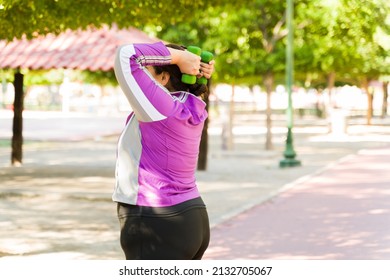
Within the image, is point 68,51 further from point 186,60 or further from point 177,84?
point 186,60

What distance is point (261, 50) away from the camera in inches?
1072

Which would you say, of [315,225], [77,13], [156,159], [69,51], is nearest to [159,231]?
[156,159]

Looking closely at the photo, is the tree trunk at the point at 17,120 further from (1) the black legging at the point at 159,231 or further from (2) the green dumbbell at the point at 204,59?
(1) the black legging at the point at 159,231

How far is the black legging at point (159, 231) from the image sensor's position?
3670mm

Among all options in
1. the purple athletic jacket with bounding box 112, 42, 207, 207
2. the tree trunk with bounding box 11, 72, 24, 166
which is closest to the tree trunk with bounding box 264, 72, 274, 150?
the tree trunk with bounding box 11, 72, 24, 166

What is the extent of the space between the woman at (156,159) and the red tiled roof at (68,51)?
38.9 ft

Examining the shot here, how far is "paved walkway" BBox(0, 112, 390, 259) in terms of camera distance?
9.69 m

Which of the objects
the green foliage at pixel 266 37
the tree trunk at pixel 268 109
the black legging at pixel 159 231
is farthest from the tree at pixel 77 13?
the tree trunk at pixel 268 109

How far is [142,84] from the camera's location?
363 cm

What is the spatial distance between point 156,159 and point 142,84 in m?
0.32

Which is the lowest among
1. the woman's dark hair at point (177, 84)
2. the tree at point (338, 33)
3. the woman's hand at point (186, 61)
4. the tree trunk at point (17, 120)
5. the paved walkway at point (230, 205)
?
the paved walkway at point (230, 205)

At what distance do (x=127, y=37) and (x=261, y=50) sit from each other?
433 inches

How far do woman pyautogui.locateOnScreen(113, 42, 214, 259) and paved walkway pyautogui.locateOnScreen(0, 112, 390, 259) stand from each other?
5.39 m

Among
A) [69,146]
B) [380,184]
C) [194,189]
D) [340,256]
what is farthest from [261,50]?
[194,189]
